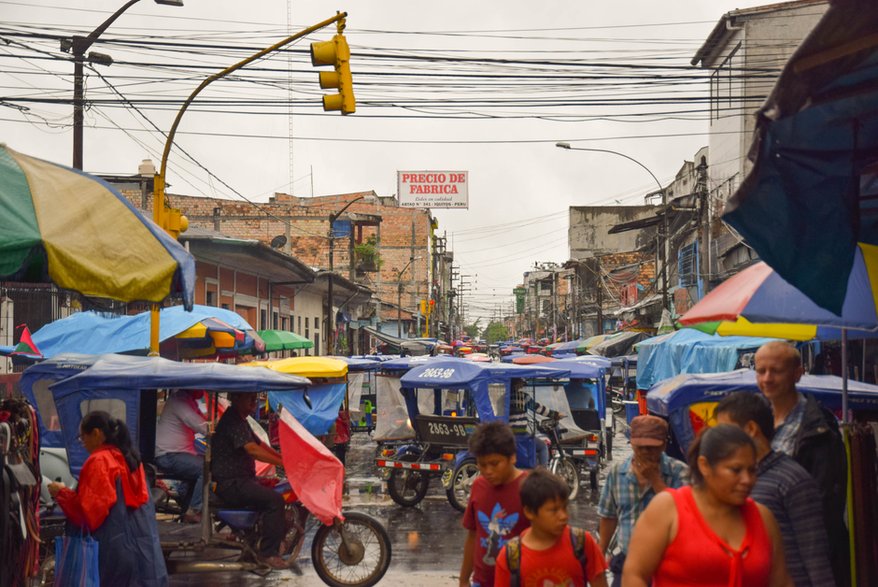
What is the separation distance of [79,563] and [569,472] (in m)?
9.83

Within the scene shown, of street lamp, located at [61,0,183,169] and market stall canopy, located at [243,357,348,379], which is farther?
market stall canopy, located at [243,357,348,379]

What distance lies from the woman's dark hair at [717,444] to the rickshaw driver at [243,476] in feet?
17.8

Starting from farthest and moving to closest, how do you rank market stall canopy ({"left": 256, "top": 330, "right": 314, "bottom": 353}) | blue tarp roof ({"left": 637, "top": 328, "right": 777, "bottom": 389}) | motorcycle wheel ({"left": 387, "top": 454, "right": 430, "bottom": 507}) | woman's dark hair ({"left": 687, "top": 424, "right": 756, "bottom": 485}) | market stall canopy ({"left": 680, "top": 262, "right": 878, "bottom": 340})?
market stall canopy ({"left": 256, "top": 330, "right": 314, "bottom": 353})
blue tarp roof ({"left": 637, "top": 328, "right": 777, "bottom": 389})
motorcycle wheel ({"left": 387, "top": 454, "right": 430, "bottom": 507})
market stall canopy ({"left": 680, "top": 262, "right": 878, "bottom": 340})
woman's dark hair ({"left": 687, "top": 424, "right": 756, "bottom": 485})

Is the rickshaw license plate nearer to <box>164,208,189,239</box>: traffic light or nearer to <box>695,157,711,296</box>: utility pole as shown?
<box>164,208,189,239</box>: traffic light

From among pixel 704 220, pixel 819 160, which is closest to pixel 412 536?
pixel 819 160

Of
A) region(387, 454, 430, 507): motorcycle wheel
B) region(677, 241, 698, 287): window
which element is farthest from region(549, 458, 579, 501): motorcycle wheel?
region(677, 241, 698, 287): window

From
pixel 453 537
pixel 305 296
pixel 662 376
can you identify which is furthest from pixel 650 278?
pixel 453 537

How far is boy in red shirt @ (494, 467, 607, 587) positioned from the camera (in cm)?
460

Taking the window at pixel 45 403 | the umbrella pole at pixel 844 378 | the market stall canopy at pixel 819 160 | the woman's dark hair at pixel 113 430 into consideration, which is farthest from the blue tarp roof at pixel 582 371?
the market stall canopy at pixel 819 160

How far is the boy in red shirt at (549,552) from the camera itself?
181 inches

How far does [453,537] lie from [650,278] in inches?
1876

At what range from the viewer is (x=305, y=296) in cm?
4147

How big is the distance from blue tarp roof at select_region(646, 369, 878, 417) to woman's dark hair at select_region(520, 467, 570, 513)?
3.62 meters

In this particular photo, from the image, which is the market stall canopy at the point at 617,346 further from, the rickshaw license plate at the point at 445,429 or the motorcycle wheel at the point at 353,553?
the motorcycle wheel at the point at 353,553
